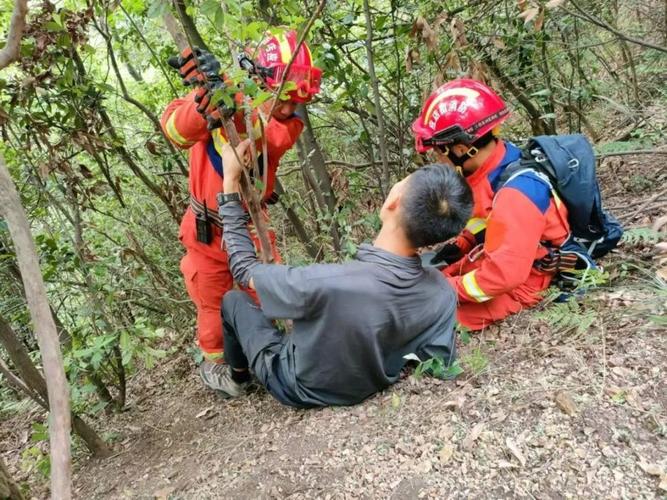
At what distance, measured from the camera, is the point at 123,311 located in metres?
4.00

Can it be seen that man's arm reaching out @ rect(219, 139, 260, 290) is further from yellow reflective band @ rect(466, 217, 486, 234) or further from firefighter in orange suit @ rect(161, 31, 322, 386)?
yellow reflective band @ rect(466, 217, 486, 234)

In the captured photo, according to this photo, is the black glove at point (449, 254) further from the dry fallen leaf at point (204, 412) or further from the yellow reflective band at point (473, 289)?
the dry fallen leaf at point (204, 412)

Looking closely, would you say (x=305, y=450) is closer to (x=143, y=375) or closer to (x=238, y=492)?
(x=238, y=492)

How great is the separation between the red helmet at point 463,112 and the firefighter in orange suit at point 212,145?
0.78 m

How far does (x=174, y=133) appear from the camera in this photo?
2932 mm

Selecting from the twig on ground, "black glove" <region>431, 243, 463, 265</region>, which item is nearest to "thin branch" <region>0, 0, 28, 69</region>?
"black glove" <region>431, 243, 463, 265</region>

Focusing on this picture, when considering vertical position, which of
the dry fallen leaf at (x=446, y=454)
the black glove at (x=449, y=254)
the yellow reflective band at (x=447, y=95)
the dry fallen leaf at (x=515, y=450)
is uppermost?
the yellow reflective band at (x=447, y=95)

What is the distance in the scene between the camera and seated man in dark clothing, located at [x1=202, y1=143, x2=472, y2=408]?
232 cm

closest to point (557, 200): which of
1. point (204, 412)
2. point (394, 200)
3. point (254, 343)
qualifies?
point (394, 200)

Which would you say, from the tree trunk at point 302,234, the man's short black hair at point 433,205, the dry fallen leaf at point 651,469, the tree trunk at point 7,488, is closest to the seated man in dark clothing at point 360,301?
the man's short black hair at point 433,205

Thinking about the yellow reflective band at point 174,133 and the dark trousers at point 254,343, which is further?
the yellow reflective band at point 174,133

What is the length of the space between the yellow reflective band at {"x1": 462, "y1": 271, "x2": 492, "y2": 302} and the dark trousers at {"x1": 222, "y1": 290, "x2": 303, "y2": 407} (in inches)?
46.2

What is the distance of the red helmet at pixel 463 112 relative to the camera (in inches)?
121

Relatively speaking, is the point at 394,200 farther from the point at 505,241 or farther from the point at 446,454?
the point at 446,454
